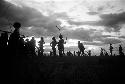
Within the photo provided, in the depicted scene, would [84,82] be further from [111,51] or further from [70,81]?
[111,51]

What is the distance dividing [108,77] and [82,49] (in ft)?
75.2

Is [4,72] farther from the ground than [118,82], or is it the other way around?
[4,72]

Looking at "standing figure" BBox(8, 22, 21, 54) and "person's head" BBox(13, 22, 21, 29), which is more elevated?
"person's head" BBox(13, 22, 21, 29)

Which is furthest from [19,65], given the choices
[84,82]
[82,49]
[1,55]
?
[82,49]

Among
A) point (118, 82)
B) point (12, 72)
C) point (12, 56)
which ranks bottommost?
point (118, 82)

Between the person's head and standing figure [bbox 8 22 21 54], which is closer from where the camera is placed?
standing figure [bbox 8 22 21 54]

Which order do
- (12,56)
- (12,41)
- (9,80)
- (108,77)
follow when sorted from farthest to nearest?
1. (108,77)
2. (12,41)
3. (12,56)
4. (9,80)

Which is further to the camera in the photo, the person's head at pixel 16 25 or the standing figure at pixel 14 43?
the person's head at pixel 16 25

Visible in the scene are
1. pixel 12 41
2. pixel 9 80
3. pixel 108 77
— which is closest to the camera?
pixel 9 80

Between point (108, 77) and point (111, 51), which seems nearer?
point (108, 77)

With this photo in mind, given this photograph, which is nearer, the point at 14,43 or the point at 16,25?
the point at 14,43

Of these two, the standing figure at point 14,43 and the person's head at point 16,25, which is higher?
the person's head at point 16,25

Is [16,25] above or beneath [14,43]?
above

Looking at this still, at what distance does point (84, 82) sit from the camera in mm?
8156
